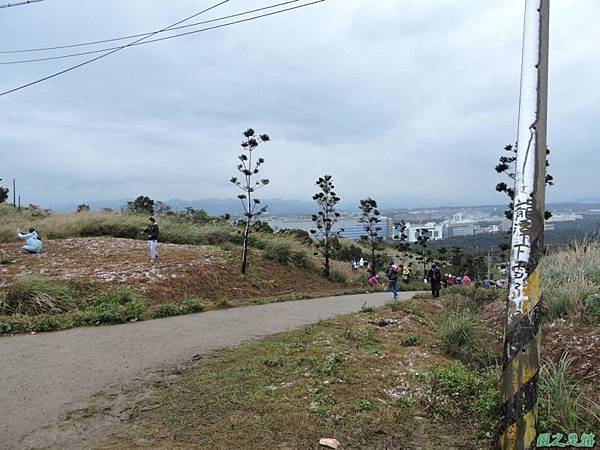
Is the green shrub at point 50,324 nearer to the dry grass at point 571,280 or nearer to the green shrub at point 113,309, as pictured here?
the green shrub at point 113,309

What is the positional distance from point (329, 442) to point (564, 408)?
1.92 meters

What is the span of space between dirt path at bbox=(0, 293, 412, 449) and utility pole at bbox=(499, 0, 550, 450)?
338 cm

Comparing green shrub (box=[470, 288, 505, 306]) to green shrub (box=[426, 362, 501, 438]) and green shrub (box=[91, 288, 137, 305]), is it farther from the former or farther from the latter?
green shrub (box=[91, 288, 137, 305])

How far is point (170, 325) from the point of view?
9.23m

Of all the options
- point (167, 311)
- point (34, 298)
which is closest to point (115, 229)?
point (34, 298)

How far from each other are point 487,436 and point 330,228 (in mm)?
19513

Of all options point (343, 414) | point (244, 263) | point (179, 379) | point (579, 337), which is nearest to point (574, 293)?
point (579, 337)

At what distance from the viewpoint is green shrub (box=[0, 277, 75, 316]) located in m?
9.75

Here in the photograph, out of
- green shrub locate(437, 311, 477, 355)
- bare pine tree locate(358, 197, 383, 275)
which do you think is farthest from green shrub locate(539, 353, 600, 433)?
bare pine tree locate(358, 197, 383, 275)

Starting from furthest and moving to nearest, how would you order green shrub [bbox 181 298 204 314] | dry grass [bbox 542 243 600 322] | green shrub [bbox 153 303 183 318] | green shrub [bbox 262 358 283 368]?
green shrub [bbox 181 298 204 314]
green shrub [bbox 153 303 183 318]
dry grass [bbox 542 243 600 322]
green shrub [bbox 262 358 283 368]

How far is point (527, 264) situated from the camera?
10.7 ft

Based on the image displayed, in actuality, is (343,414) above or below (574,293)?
below

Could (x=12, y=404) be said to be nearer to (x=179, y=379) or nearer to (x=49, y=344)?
(x=179, y=379)

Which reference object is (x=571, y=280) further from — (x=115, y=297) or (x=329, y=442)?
(x=115, y=297)
